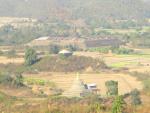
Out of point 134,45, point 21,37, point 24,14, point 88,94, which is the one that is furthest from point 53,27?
point 88,94

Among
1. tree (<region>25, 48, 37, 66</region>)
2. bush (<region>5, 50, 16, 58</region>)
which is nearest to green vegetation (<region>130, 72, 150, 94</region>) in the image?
tree (<region>25, 48, 37, 66</region>)

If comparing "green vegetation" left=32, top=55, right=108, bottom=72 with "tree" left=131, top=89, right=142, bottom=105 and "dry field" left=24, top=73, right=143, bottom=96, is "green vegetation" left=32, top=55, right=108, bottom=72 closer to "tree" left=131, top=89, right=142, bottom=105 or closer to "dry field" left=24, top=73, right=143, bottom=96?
"dry field" left=24, top=73, right=143, bottom=96

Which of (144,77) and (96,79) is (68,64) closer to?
(96,79)

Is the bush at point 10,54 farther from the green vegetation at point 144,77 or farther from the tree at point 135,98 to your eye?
the tree at point 135,98

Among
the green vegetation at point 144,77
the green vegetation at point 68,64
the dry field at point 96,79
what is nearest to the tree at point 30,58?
the green vegetation at point 68,64

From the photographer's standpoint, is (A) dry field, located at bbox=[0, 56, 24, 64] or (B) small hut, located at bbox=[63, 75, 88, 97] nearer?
(B) small hut, located at bbox=[63, 75, 88, 97]

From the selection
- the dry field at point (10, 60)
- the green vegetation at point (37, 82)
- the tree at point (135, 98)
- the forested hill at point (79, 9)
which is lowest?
the forested hill at point (79, 9)

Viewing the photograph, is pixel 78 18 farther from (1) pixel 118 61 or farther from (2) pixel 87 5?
(1) pixel 118 61
